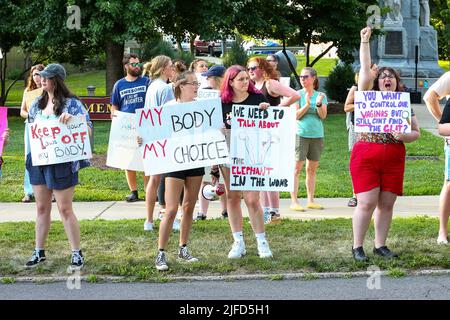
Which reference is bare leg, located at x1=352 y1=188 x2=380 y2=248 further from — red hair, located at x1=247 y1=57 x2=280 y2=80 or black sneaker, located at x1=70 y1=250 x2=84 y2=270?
black sneaker, located at x1=70 y1=250 x2=84 y2=270

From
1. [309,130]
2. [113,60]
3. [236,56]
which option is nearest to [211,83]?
[309,130]

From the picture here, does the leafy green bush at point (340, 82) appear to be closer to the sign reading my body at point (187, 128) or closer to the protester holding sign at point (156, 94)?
the protester holding sign at point (156, 94)

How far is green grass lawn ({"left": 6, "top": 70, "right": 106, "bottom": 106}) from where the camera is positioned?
37806 mm

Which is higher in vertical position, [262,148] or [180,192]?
[262,148]

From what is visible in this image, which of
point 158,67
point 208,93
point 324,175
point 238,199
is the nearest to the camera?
point 238,199

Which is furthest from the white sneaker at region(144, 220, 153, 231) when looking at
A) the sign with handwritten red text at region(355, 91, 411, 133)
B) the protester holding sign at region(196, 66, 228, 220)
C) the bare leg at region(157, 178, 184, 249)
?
the sign with handwritten red text at region(355, 91, 411, 133)

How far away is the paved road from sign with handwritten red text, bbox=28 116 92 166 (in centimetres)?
112

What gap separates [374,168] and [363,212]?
0.41 metres

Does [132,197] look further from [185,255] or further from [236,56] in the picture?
[236,56]

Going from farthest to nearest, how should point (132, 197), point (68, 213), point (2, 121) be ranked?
point (132, 197), point (2, 121), point (68, 213)

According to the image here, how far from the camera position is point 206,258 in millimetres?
8445

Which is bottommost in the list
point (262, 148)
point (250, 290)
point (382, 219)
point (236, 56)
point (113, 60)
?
point (250, 290)

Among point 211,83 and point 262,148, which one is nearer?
point 262,148

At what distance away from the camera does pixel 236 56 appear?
3581 centimetres
